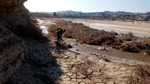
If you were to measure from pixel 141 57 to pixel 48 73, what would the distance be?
7633 mm

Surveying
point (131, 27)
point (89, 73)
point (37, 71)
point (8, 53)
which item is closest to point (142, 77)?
point (89, 73)

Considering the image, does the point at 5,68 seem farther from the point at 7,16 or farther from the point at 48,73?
the point at 7,16

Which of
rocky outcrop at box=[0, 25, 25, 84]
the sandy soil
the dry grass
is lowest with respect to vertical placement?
the dry grass

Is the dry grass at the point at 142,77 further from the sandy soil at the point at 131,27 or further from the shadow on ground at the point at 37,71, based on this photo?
the sandy soil at the point at 131,27

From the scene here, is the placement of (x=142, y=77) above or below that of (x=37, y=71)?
below

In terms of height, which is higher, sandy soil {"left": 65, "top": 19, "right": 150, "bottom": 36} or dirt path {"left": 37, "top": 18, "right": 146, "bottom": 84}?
sandy soil {"left": 65, "top": 19, "right": 150, "bottom": 36}

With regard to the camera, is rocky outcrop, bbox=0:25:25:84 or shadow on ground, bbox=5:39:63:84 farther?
shadow on ground, bbox=5:39:63:84

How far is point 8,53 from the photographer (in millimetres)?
3170

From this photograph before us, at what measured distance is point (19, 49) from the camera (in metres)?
3.75

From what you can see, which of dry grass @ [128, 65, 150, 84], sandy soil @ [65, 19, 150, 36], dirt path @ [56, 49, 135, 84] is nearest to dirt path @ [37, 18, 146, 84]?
dirt path @ [56, 49, 135, 84]

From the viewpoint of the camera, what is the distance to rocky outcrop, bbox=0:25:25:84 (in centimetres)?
294

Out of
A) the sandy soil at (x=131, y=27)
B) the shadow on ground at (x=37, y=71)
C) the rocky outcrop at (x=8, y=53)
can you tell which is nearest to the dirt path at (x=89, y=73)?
the shadow on ground at (x=37, y=71)

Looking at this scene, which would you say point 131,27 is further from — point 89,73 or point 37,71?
point 37,71

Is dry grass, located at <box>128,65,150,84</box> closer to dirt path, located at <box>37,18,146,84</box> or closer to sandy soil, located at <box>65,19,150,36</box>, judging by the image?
dirt path, located at <box>37,18,146,84</box>
